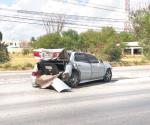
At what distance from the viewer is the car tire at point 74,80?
55.3 ft

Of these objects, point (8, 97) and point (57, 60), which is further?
point (57, 60)

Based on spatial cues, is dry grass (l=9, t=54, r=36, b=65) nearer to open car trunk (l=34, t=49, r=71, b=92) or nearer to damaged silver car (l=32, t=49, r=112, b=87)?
damaged silver car (l=32, t=49, r=112, b=87)

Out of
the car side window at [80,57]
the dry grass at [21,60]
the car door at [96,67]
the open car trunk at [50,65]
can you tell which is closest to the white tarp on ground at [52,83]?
the open car trunk at [50,65]

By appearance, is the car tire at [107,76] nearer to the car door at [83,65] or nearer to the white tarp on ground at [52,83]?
the car door at [83,65]

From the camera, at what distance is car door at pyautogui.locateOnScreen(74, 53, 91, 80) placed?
1753 cm

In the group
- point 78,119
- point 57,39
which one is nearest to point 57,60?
point 78,119

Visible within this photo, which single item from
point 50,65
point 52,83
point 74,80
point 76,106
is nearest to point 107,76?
point 74,80

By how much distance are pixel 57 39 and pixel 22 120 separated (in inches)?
3489

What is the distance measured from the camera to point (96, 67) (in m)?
18.8

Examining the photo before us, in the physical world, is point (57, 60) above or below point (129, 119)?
above

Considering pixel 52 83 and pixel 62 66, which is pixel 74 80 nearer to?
pixel 62 66

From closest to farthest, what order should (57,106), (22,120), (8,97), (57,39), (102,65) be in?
(22,120) → (57,106) → (8,97) → (102,65) → (57,39)

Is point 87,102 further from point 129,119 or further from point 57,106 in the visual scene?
point 129,119

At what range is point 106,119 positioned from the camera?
959cm
